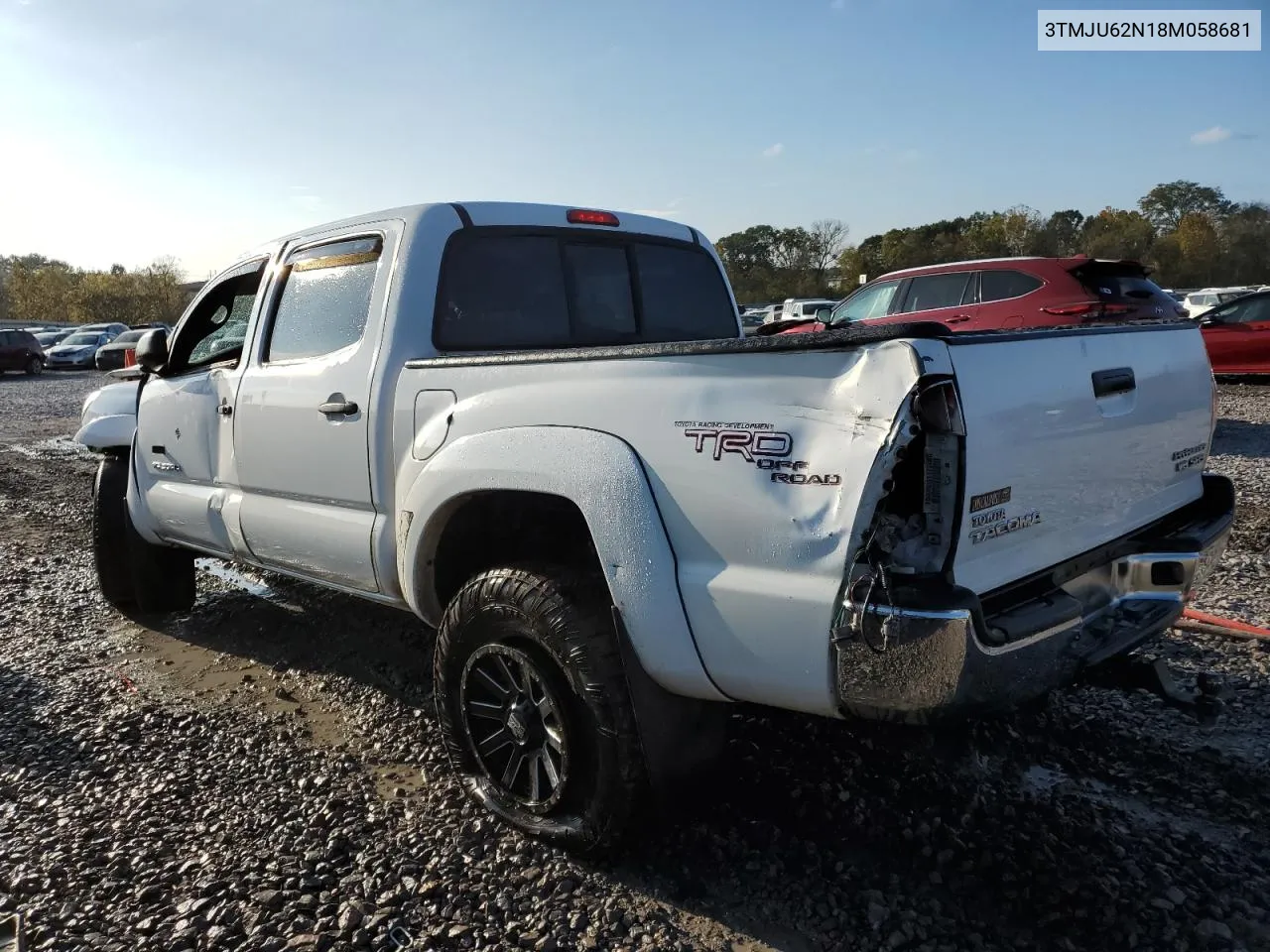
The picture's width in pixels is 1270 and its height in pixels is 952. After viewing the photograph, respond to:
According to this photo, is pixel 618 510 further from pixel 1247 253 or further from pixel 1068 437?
pixel 1247 253

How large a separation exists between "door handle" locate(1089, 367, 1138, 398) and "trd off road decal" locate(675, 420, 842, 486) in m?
0.95

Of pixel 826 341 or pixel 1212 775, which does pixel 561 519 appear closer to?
pixel 826 341

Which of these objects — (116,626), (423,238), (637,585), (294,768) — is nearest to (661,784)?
(637,585)

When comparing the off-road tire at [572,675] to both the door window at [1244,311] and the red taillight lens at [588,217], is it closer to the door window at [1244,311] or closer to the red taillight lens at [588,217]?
the red taillight lens at [588,217]

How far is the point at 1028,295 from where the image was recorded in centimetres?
898

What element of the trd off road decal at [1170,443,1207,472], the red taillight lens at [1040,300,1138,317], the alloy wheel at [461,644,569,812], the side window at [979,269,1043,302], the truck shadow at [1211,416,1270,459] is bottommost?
the truck shadow at [1211,416,1270,459]

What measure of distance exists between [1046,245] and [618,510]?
60.8 m

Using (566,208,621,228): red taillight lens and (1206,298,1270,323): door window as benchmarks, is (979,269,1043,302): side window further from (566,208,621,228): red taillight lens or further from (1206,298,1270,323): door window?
(566,208,621,228): red taillight lens

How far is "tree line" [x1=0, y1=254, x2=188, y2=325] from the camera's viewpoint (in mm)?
57844

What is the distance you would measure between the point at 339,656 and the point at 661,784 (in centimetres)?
259

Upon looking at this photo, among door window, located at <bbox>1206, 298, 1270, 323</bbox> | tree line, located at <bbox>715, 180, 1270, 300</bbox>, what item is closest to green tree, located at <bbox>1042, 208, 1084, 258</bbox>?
tree line, located at <bbox>715, 180, 1270, 300</bbox>

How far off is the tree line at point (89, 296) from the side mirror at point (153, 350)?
5472 cm

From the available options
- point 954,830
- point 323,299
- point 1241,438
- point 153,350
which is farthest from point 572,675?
point 1241,438

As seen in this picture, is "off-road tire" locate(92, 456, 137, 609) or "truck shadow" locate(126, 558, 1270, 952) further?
"off-road tire" locate(92, 456, 137, 609)
